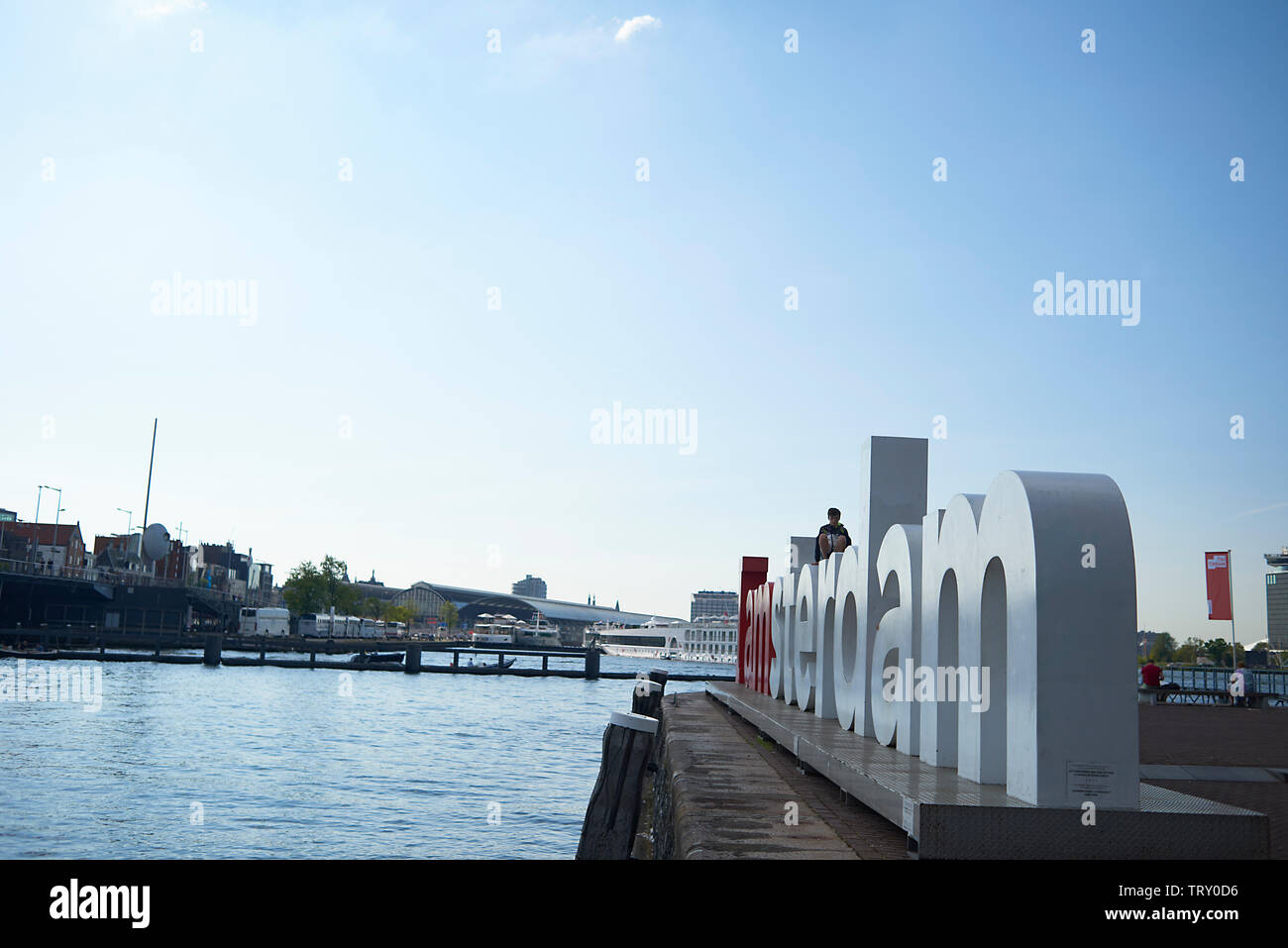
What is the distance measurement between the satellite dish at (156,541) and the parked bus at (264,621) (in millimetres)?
13464

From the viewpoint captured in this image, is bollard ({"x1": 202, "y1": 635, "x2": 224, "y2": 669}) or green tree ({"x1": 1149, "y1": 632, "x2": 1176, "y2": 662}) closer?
bollard ({"x1": 202, "y1": 635, "x2": 224, "y2": 669})

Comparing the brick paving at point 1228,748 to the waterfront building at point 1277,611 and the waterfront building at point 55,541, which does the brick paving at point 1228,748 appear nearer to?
the waterfront building at point 1277,611

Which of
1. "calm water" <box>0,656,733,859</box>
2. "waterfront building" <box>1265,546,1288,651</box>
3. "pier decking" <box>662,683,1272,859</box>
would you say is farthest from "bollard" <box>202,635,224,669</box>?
"waterfront building" <box>1265,546,1288,651</box>

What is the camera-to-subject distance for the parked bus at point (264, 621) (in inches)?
4102

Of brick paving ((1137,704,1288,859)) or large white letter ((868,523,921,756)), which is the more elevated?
large white letter ((868,523,921,756))

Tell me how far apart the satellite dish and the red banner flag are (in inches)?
3359

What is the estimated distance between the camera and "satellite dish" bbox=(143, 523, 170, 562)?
9150 centimetres

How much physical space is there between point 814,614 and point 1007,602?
278 inches

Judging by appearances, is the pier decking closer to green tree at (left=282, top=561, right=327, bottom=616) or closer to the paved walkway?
the paved walkway

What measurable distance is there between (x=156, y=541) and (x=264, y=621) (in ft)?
53.8

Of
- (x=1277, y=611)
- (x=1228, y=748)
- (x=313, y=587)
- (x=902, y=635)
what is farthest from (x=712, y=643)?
(x=902, y=635)
